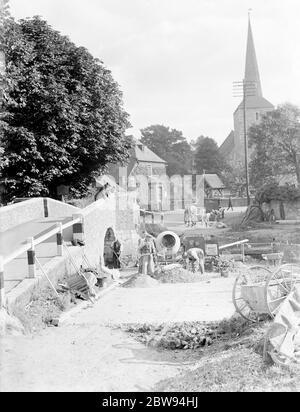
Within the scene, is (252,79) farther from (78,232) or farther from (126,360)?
(126,360)

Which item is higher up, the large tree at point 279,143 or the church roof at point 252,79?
the church roof at point 252,79

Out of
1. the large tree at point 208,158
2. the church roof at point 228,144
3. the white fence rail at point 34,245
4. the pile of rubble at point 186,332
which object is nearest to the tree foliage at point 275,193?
the large tree at point 208,158

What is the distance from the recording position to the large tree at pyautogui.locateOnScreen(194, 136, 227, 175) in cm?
7027

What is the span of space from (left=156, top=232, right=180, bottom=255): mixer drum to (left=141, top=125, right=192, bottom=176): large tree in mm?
33702

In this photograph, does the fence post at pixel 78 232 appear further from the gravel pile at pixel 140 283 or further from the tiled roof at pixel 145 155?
the tiled roof at pixel 145 155

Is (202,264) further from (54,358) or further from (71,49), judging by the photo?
(54,358)

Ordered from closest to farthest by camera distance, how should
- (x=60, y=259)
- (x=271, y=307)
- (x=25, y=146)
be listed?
(x=271, y=307) < (x=60, y=259) < (x=25, y=146)

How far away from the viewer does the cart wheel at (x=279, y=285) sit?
9.54 m

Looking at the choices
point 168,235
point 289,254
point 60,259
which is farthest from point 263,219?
point 60,259

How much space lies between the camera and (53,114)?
22.3 metres

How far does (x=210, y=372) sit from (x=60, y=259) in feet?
22.5

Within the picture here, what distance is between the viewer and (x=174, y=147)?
64.4 meters

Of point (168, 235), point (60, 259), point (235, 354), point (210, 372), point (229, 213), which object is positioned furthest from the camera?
point (229, 213)

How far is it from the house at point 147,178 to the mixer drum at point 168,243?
24.3m
